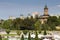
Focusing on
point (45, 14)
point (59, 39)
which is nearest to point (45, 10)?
point (45, 14)

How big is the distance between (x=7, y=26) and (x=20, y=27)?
58.9 inches

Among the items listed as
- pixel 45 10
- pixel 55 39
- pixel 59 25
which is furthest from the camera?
pixel 45 10

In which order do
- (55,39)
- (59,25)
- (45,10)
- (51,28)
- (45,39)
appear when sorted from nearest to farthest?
(45,39), (55,39), (51,28), (59,25), (45,10)

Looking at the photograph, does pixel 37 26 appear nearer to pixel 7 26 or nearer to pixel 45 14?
pixel 7 26

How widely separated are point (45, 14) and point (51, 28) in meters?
16.3

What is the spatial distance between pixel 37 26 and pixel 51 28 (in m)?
1.54

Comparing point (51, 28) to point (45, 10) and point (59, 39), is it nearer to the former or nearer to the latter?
point (59, 39)

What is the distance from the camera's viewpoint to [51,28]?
2783 centimetres

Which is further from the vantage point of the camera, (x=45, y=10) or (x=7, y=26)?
(x=45, y=10)

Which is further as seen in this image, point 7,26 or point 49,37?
point 7,26

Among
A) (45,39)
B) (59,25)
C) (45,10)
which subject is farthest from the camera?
(45,10)

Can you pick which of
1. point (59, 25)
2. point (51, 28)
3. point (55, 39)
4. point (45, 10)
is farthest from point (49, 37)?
point (45, 10)

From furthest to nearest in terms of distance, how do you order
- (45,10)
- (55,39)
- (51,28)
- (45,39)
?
(45,10)
(51,28)
(55,39)
(45,39)

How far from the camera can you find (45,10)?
143 ft
